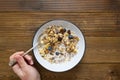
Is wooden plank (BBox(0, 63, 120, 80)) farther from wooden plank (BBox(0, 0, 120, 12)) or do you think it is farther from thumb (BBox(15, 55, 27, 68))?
wooden plank (BBox(0, 0, 120, 12))

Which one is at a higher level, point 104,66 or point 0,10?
point 0,10

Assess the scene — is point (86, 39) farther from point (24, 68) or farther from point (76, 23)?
point (24, 68)

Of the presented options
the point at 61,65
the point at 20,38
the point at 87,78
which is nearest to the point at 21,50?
the point at 20,38

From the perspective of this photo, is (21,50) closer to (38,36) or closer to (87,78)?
(38,36)

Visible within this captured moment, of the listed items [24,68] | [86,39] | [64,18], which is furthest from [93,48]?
[24,68]

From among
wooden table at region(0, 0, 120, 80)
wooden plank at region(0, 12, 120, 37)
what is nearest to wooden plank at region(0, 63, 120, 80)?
wooden table at region(0, 0, 120, 80)

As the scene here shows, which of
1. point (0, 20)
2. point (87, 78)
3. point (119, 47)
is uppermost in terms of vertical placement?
point (0, 20)

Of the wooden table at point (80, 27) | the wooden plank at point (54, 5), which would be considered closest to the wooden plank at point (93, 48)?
the wooden table at point (80, 27)
